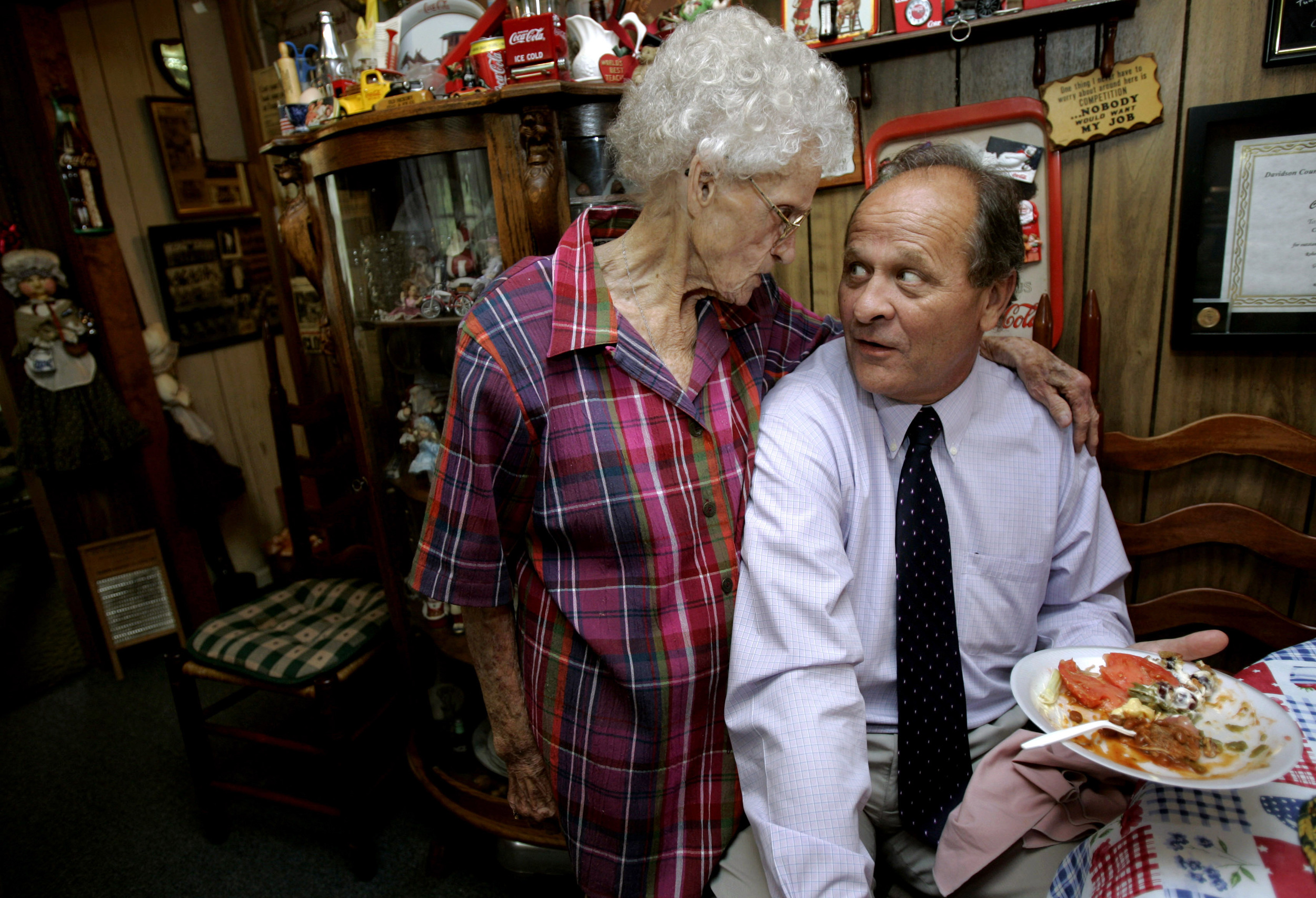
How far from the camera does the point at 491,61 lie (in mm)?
1391

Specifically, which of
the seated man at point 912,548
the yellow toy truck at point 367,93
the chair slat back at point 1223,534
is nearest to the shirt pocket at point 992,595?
the seated man at point 912,548

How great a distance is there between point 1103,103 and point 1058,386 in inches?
22.6

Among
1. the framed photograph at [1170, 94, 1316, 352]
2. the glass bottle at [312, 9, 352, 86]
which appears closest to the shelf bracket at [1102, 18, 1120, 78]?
the framed photograph at [1170, 94, 1316, 352]

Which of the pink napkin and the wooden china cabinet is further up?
the wooden china cabinet

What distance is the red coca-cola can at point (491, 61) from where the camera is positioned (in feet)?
4.54

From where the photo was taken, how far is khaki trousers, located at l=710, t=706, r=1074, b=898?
106 centimetres

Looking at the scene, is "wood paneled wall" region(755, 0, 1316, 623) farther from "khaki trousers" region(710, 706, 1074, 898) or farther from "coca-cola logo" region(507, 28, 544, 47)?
"khaki trousers" region(710, 706, 1074, 898)

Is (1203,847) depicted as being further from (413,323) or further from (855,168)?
(413,323)

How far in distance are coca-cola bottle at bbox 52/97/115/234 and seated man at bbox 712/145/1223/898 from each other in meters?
2.80

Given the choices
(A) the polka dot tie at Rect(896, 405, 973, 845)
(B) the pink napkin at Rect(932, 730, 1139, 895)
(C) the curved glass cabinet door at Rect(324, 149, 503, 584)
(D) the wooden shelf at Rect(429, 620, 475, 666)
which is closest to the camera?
(B) the pink napkin at Rect(932, 730, 1139, 895)

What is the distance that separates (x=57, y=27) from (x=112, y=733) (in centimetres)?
249

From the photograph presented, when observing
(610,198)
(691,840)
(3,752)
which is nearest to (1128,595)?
(691,840)

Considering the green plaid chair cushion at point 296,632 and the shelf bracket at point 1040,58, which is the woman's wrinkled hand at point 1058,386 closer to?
the shelf bracket at point 1040,58

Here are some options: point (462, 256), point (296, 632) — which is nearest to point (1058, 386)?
point (462, 256)
